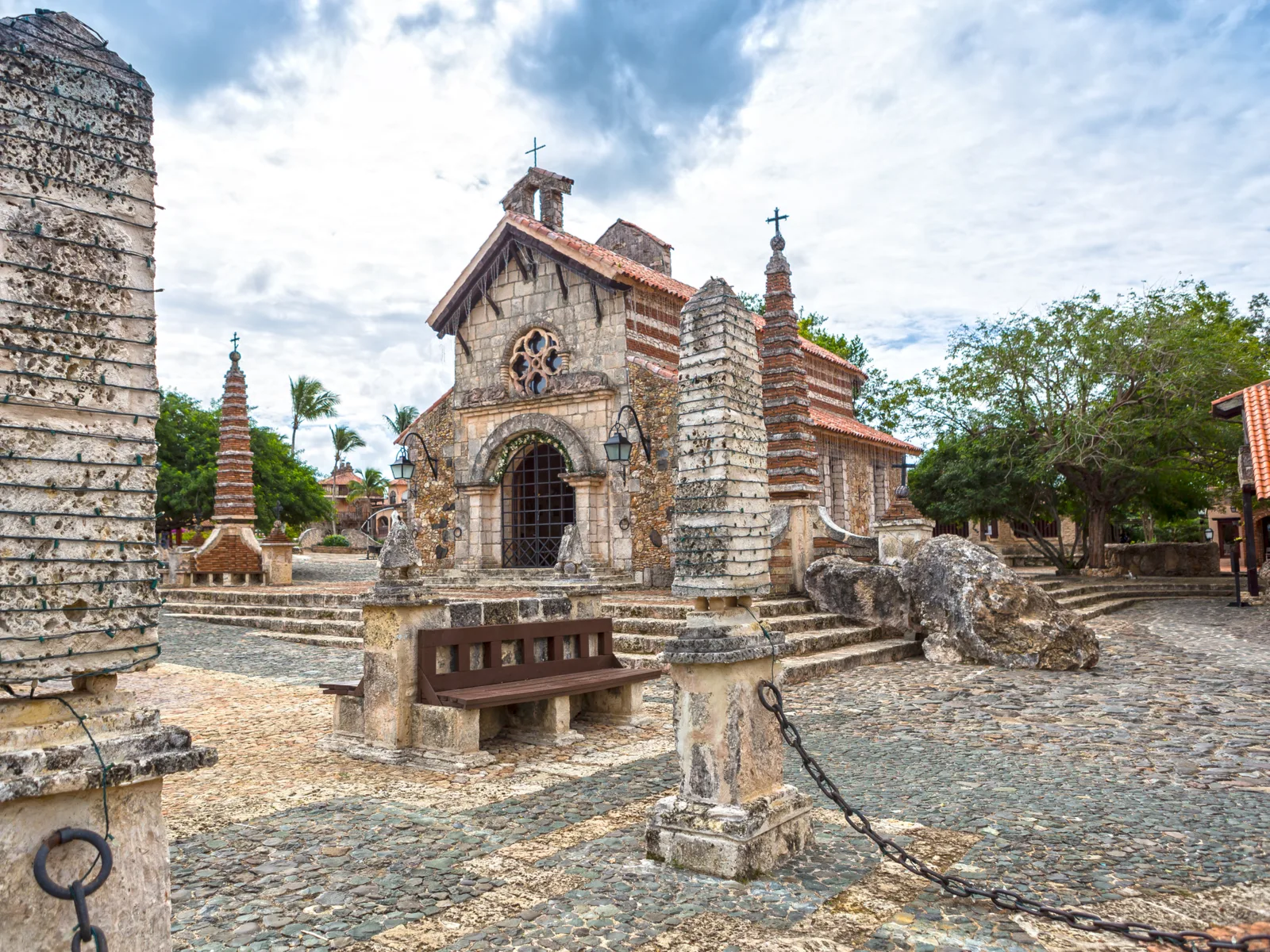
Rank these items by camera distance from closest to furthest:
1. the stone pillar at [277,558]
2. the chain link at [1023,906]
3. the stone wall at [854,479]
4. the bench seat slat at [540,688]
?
1. the chain link at [1023,906]
2. the bench seat slat at [540,688]
3. the stone wall at [854,479]
4. the stone pillar at [277,558]

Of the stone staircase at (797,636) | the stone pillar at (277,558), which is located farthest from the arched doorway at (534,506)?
the stone pillar at (277,558)

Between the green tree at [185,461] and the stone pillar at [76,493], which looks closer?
the stone pillar at [76,493]

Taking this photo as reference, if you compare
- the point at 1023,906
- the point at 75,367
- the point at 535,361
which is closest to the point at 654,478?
the point at 535,361

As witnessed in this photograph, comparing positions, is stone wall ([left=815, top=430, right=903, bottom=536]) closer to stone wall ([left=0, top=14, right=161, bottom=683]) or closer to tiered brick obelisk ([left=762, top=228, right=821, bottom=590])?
tiered brick obelisk ([left=762, top=228, right=821, bottom=590])

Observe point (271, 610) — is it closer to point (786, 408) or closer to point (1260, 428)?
point (786, 408)

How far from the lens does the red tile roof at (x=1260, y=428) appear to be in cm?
1611

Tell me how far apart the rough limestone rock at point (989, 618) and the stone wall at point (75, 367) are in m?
9.63

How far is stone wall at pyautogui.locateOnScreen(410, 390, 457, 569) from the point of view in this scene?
62.1 feet

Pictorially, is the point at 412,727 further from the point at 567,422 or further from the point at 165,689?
the point at 567,422

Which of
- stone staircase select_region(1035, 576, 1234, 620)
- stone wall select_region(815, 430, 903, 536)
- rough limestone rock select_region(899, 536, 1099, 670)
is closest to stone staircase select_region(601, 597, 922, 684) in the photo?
rough limestone rock select_region(899, 536, 1099, 670)

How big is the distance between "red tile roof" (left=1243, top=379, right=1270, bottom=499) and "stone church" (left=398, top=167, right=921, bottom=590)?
25.4 feet

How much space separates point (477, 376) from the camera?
1889 centimetres

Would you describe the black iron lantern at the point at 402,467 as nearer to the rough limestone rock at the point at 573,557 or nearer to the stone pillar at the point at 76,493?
the rough limestone rock at the point at 573,557

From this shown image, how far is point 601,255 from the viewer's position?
17016mm
